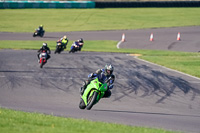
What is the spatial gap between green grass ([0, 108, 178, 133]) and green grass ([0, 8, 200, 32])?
39702mm

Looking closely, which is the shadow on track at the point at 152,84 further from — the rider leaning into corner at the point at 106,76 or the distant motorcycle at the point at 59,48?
the distant motorcycle at the point at 59,48

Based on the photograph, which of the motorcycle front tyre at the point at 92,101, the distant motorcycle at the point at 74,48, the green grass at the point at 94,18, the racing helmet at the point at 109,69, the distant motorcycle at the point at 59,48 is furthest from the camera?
the green grass at the point at 94,18

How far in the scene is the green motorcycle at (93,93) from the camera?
13062mm

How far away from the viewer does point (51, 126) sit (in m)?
9.41

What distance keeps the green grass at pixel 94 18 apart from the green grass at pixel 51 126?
130 ft

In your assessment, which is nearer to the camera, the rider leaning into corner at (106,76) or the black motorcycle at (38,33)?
the rider leaning into corner at (106,76)

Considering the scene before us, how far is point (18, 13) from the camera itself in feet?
192

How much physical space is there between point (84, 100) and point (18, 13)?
47.0 m

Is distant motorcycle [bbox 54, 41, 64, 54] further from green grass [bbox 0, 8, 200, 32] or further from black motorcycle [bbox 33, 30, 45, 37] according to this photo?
green grass [bbox 0, 8, 200, 32]

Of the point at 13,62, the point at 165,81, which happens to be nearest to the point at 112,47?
the point at 13,62

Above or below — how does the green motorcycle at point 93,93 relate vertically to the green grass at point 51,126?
below

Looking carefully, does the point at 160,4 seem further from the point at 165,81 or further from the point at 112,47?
the point at 165,81

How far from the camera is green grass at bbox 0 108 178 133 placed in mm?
8883

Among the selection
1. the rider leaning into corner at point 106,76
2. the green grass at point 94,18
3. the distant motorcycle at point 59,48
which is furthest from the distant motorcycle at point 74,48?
the green grass at point 94,18
